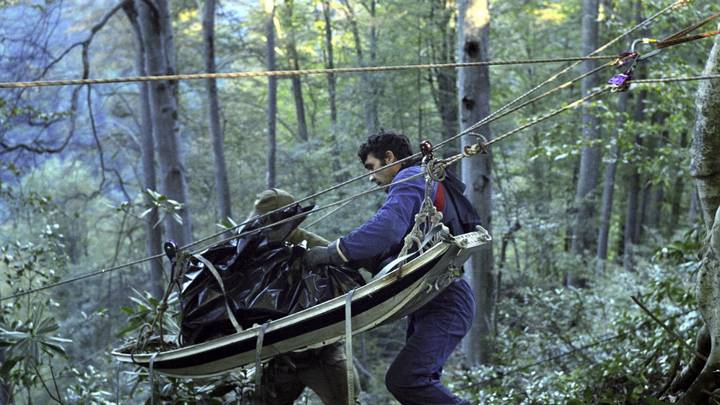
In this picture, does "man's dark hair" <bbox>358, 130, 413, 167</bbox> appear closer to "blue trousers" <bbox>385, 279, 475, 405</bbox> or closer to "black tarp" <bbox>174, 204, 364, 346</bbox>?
"black tarp" <bbox>174, 204, 364, 346</bbox>

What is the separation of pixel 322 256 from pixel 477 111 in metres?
4.26

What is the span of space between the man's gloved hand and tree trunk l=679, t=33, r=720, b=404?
6.83 ft

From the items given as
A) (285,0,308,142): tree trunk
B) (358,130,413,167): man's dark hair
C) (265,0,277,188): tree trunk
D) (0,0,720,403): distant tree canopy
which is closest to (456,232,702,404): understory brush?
(0,0,720,403): distant tree canopy

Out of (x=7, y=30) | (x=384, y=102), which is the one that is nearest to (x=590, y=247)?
(x=384, y=102)

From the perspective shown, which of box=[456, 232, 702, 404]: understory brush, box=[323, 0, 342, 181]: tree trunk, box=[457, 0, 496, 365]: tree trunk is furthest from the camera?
box=[323, 0, 342, 181]: tree trunk

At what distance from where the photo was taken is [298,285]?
4492 mm

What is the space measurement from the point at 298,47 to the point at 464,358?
1801 centimetres

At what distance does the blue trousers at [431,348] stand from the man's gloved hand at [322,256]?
0.60m

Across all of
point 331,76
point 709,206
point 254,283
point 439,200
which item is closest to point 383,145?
point 439,200

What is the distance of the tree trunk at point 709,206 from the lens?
179 inches

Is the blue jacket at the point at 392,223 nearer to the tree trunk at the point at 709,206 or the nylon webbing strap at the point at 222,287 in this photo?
the nylon webbing strap at the point at 222,287

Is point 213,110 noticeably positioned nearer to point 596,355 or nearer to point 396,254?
point 596,355

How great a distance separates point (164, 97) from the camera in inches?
372

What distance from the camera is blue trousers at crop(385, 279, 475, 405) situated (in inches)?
171
